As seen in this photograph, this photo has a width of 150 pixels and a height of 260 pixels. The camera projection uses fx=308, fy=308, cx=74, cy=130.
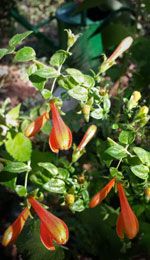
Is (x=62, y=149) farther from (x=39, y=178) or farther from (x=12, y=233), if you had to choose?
(x=12, y=233)

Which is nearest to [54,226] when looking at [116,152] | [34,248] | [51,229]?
[51,229]

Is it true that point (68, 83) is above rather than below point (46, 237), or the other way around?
above

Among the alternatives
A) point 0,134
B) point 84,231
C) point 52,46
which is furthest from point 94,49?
point 0,134

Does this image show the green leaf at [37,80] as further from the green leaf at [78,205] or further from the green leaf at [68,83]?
the green leaf at [78,205]

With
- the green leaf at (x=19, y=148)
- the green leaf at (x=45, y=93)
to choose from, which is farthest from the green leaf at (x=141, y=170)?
the green leaf at (x=19, y=148)

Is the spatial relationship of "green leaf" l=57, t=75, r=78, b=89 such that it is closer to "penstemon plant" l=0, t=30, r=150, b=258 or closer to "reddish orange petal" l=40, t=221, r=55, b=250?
"penstemon plant" l=0, t=30, r=150, b=258

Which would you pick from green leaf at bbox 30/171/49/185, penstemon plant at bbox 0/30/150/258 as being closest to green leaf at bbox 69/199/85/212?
penstemon plant at bbox 0/30/150/258

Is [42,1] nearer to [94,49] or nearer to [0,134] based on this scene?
[94,49]
